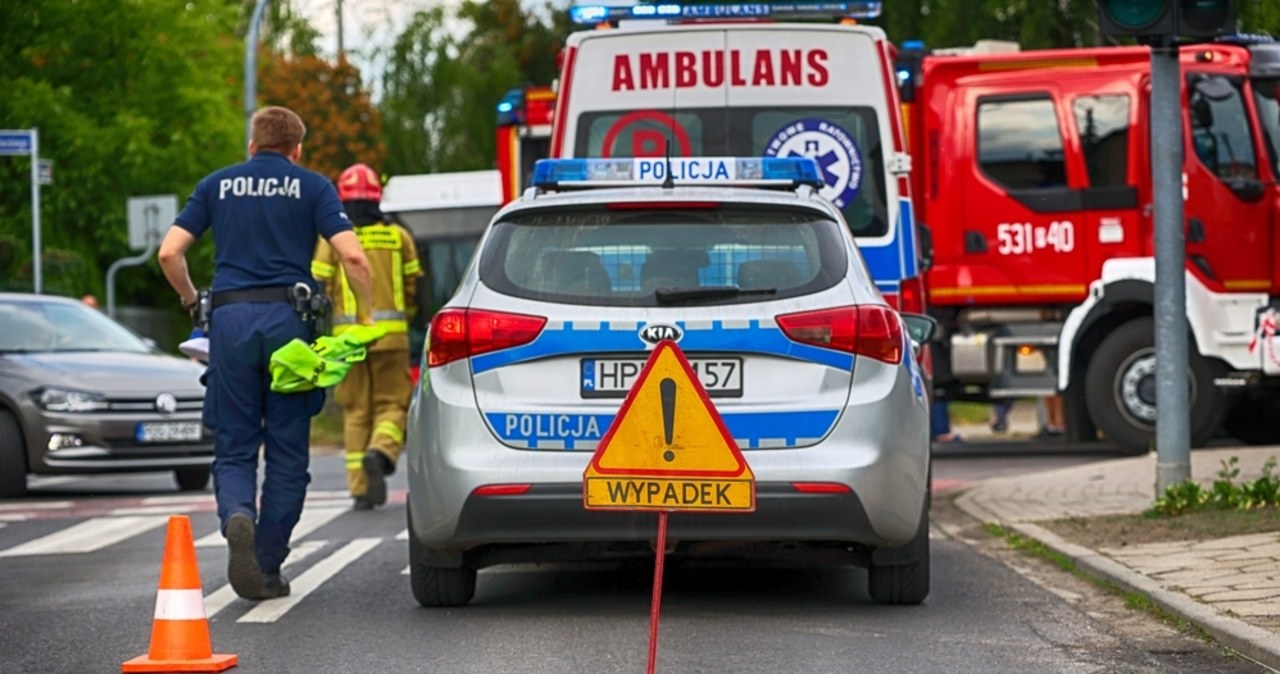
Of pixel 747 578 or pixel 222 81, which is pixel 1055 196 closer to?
pixel 747 578

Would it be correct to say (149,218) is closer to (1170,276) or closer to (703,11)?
(703,11)

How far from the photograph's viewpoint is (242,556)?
8.64 m

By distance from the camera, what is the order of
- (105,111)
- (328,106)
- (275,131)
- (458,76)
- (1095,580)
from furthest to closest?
(328,106) → (458,76) → (105,111) → (1095,580) → (275,131)

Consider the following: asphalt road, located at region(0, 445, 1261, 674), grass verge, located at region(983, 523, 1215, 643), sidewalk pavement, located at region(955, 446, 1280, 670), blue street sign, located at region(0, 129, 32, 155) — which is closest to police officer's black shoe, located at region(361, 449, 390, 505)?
asphalt road, located at region(0, 445, 1261, 674)

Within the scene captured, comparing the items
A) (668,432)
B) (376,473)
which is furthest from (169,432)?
(668,432)

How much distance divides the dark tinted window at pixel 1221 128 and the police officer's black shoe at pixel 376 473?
6792mm

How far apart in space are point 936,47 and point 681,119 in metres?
13.4

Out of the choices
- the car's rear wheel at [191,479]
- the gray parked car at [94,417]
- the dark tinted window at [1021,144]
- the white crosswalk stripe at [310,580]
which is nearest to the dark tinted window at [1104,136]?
the dark tinted window at [1021,144]

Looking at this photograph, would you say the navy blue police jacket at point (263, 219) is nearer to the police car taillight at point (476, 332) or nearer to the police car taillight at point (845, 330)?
the police car taillight at point (476, 332)

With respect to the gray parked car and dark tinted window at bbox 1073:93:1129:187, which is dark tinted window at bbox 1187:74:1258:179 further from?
the gray parked car

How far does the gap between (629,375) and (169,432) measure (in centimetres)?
794

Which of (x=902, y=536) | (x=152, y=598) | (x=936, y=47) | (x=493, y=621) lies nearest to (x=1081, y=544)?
(x=902, y=536)

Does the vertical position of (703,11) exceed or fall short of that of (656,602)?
it exceeds it

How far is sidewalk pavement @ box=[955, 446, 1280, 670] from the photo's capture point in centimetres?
785
